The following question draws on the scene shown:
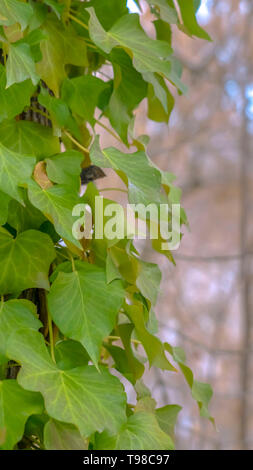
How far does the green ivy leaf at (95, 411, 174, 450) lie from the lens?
49 cm

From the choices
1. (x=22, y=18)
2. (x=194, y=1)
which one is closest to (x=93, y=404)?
(x=22, y=18)

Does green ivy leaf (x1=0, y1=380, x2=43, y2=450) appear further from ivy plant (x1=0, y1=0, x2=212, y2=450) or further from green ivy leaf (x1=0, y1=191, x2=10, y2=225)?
green ivy leaf (x1=0, y1=191, x2=10, y2=225)

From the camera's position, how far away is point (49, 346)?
518 mm

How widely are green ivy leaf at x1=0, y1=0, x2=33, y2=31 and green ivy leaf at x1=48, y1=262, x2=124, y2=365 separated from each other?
0.21 m

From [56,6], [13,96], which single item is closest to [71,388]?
[13,96]

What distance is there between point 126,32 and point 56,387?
336 mm

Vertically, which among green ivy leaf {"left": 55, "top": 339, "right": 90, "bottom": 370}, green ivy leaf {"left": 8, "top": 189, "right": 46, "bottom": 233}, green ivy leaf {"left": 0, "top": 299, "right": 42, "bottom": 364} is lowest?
green ivy leaf {"left": 55, "top": 339, "right": 90, "bottom": 370}

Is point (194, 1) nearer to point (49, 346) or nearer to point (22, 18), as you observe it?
point (22, 18)

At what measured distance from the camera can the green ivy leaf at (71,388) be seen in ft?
1.43

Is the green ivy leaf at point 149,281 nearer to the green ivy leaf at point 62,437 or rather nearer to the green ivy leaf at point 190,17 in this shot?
the green ivy leaf at point 62,437

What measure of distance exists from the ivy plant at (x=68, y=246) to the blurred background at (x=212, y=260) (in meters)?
1.45

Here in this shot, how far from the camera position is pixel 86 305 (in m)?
0.49

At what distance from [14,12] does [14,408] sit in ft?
1.05

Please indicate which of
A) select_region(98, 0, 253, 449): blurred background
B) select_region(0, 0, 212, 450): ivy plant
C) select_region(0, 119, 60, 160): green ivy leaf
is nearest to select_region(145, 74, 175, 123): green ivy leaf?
select_region(0, 0, 212, 450): ivy plant
